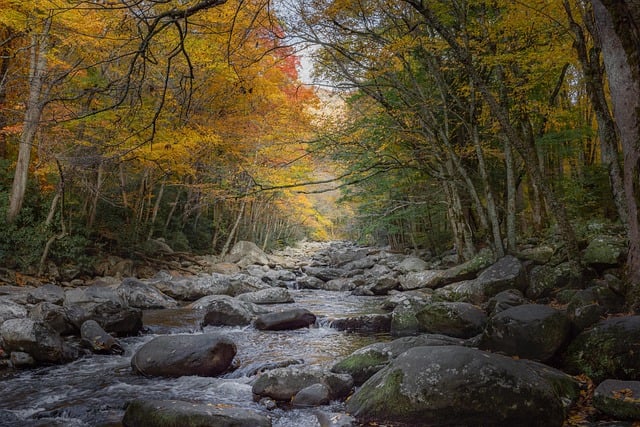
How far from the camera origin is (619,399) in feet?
13.1

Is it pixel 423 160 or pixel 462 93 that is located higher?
pixel 462 93

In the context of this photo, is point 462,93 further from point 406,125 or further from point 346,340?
point 346,340

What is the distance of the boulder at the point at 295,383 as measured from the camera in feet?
17.1

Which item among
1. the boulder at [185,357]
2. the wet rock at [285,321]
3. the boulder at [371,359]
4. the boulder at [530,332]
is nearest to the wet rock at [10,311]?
the boulder at [185,357]

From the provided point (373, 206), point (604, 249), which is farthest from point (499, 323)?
point (373, 206)

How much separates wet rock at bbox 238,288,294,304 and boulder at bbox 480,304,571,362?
7953 mm

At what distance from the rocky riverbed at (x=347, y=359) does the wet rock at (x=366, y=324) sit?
31mm

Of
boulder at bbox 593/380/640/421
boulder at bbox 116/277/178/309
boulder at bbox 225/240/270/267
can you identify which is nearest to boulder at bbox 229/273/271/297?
boulder at bbox 116/277/178/309

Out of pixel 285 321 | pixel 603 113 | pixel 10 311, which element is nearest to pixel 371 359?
pixel 285 321

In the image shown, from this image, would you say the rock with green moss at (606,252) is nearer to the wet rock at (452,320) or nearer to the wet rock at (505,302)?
the wet rock at (505,302)

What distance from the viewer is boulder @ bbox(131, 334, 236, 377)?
6285mm

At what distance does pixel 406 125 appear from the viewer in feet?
40.5

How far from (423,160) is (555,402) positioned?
942cm

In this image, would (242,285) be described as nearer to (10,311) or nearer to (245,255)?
(10,311)
